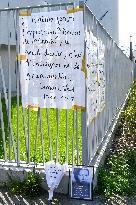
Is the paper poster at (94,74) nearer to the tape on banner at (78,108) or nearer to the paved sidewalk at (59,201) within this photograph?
the tape on banner at (78,108)

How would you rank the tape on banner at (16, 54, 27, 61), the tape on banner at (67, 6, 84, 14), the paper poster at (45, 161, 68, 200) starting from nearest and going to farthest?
the tape on banner at (67, 6, 84, 14), the paper poster at (45, 161, 68, 200), the tape on banner at (16, 54, 27, 61)

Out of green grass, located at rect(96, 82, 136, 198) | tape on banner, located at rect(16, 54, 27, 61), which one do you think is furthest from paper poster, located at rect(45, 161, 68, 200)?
tape on banner, located at rect(16, 54, 27, 61)

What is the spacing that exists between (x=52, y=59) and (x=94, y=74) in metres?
0.76

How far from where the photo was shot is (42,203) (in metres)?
4.47

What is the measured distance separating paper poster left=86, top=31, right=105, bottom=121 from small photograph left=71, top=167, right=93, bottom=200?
26.5 inches

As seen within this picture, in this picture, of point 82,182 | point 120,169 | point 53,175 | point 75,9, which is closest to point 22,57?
point 75,9

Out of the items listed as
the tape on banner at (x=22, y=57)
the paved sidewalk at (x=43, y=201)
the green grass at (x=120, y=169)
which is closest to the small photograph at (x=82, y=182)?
the paved sidewalk at (x=43, y=201)

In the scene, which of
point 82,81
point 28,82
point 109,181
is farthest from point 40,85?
point 109,181

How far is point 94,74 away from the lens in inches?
203

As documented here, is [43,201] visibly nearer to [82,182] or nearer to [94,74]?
[82,182]

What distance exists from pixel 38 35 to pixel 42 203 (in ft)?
5.95

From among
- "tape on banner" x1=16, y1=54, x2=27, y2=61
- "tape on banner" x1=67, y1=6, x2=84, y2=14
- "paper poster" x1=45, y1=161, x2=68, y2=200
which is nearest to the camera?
"tape on banner" x1=67, y1=6, x2=84, y2=14

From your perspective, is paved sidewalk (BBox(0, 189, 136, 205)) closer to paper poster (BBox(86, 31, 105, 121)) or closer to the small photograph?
the small photograph

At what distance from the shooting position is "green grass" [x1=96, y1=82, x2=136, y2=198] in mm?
4750
